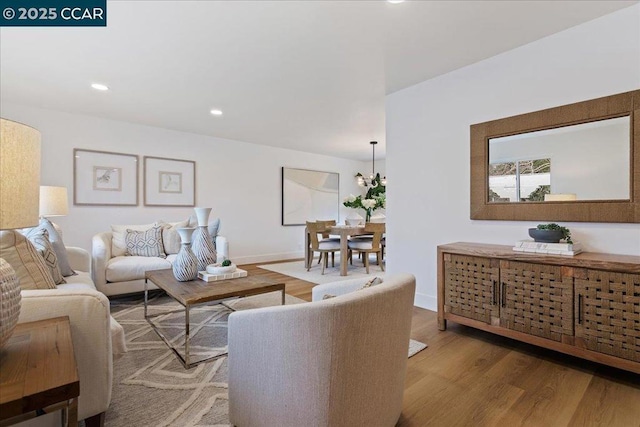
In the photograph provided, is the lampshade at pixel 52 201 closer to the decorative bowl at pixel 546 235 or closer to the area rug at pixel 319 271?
the area rug at pixel 319 271

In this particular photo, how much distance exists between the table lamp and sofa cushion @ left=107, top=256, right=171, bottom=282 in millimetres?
2531

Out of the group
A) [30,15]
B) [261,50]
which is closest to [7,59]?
[30,15]

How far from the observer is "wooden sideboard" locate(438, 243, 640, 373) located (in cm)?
174

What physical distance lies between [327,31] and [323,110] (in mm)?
1756

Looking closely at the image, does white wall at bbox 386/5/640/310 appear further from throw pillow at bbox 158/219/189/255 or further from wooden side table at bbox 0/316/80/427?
wooden side table at bbox 0/316/80/427

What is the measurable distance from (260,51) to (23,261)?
6.97ft

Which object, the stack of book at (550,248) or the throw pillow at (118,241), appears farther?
the throw pillow at (118,241)

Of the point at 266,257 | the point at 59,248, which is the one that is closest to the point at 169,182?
the point at 266,257

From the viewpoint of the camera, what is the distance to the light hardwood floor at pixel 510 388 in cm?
149

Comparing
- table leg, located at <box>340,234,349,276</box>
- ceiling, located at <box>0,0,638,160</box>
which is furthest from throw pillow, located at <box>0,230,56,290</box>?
table leg, located at <box>340,234,349,276</box>

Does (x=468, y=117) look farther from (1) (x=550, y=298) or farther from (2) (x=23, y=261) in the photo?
(2) (x=23, y=261)

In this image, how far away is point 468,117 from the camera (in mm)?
2824

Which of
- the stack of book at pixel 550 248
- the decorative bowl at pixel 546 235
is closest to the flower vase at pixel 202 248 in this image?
the stack of book at pixel 550 248

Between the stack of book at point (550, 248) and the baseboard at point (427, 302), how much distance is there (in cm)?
110
